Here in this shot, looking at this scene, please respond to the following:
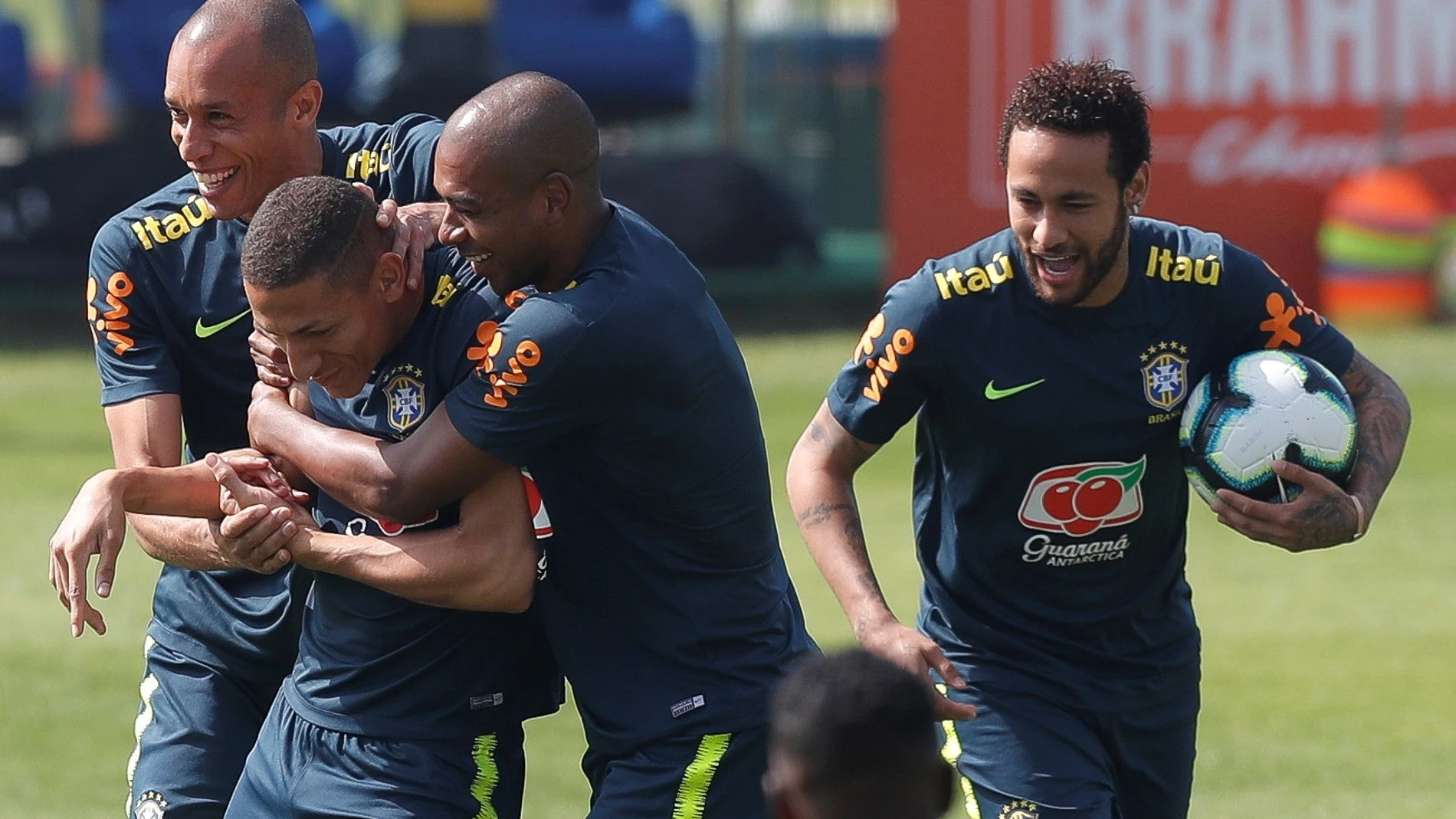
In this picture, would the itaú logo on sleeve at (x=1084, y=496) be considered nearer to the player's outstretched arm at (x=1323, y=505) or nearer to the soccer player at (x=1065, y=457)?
the soccer player at (x=1065, y=457)

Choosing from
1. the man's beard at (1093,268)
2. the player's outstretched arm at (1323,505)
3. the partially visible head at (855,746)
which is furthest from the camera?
the man's beard at (1093,268)

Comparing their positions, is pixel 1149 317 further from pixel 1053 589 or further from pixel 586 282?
pixel 586 282

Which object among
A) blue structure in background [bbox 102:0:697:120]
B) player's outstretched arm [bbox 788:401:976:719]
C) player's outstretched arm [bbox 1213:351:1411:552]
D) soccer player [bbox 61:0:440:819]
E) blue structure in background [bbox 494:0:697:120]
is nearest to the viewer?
player's outstretched arm [bbox 788:401:976:719]

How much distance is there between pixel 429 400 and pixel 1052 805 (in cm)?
177

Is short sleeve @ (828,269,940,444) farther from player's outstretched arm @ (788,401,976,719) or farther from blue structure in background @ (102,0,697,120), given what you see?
blue structure in background @ (102,0,697,120)

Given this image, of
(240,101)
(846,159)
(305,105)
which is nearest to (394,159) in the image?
(305,105)

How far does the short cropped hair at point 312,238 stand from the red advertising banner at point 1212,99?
13999 millimetres

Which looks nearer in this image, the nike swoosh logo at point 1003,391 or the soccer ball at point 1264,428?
the soccer ball at point 1264,428

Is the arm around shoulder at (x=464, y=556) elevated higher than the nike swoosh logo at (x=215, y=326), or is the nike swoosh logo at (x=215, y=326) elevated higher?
the nike swoosh logo at (x=215, y=326)

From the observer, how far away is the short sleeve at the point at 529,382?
4410 millimetres

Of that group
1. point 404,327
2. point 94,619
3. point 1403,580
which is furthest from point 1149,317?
point 1403,580

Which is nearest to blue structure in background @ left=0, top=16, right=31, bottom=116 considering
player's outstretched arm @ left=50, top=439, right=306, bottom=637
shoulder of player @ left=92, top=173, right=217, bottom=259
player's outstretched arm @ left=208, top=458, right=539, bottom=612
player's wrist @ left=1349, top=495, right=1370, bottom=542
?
shoulder of player @ left=92, top=173, right=217, bottom=259

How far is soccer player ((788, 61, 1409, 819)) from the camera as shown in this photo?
16.7ft

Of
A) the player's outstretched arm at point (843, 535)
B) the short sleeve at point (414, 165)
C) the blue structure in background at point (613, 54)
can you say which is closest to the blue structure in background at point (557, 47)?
the blue structure in background at point (613, 54)
